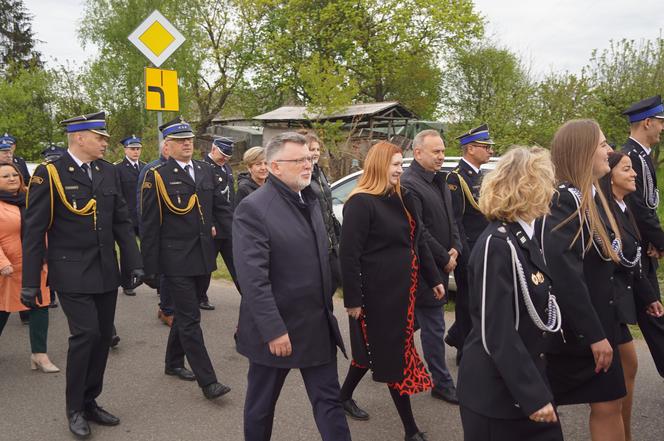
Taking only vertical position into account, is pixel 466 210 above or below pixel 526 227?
below

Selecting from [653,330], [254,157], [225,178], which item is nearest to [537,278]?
[653,330]

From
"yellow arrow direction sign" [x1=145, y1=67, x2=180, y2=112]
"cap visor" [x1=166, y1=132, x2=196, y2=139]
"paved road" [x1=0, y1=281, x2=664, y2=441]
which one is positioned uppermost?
"yellow arrow direction sign" [x1=145, y1=67, x2=180, y2=112]

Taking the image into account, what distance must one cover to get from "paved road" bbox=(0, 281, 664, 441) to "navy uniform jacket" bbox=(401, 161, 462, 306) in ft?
2.89

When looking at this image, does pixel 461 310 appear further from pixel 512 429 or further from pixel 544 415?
pixel 544 415

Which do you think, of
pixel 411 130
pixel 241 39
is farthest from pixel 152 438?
pixel 241 39

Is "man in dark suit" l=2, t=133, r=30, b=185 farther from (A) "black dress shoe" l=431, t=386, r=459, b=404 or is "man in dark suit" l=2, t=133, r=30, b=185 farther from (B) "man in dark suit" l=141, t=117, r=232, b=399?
(A) "black dress shoe" l=431, t=386, r=459, b=404

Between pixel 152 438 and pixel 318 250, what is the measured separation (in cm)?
185

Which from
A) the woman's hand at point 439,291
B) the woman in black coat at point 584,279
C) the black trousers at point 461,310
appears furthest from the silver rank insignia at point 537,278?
the black trousers at point 461,310

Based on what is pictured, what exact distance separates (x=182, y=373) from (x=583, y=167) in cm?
361

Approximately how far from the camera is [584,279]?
3.13 meters

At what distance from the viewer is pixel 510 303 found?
239cm

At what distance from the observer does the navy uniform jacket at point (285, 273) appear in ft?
10.2

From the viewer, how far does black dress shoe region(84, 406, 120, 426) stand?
165 inches

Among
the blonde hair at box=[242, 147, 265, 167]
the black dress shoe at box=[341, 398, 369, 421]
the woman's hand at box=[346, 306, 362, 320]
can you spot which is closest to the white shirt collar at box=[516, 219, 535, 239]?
the woman's hand at box=[346, 306, 362, 320]
